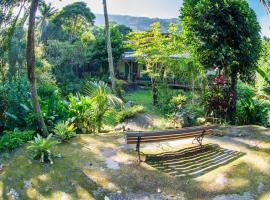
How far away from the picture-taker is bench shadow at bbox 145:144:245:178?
6184 mm

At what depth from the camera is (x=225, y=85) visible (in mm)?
10320

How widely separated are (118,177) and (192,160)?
1.95 m

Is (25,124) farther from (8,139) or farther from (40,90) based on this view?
(40,90)

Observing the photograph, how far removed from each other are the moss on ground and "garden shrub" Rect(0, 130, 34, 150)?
0.35 metres

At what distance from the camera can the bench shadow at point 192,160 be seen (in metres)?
6.18

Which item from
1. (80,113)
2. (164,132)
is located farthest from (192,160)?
(80,113)

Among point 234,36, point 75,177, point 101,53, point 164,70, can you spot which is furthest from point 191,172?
point 101,53

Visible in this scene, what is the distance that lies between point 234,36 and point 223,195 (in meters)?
6.49

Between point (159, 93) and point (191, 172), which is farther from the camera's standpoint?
point (159, 93)

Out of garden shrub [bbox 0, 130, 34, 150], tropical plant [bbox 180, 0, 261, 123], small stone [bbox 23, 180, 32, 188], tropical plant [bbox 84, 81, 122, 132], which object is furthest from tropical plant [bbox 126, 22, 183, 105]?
small stone [bbox 23, 180, 32, 188]

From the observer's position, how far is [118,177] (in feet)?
19.2

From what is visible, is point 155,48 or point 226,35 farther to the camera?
point 155,48

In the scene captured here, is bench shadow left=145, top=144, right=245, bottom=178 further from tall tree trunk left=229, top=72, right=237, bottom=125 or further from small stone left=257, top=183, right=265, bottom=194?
tall tree trunk left=229, top=72, right=237, bottom=125

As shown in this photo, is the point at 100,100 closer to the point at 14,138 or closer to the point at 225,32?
the point at 14,138
